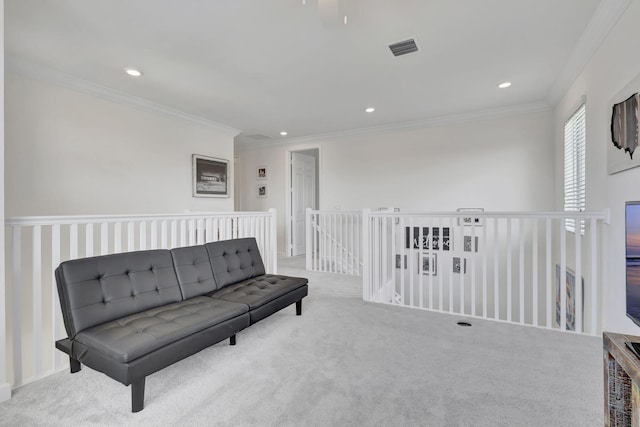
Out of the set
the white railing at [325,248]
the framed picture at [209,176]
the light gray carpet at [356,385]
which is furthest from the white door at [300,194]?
the light gray carpet at [356,385]

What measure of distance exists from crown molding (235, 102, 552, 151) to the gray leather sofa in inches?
149

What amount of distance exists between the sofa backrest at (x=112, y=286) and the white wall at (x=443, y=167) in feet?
13.4

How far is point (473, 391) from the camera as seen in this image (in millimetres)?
1714

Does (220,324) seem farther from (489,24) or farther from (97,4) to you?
(489,24)

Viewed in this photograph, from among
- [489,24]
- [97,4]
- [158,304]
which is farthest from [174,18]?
[489,24]

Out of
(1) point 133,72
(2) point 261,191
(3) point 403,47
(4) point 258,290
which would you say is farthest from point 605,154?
(2) point 261,191

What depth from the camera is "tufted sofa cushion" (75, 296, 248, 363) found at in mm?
1532

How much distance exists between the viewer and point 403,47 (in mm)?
2785

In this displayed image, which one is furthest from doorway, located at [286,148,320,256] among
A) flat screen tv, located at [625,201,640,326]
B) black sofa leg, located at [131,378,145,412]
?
flat screen tv, located at [625,201,640,326]

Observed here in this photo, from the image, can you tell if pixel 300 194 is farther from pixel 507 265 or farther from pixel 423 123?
pixel 507 265

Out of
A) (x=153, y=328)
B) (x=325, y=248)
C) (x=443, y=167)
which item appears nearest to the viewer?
(x=153, y=328)

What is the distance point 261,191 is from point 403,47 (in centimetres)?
472

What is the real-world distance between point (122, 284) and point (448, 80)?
3870mm

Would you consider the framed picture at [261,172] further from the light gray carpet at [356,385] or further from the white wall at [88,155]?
the light gray carpet at [356,385]
